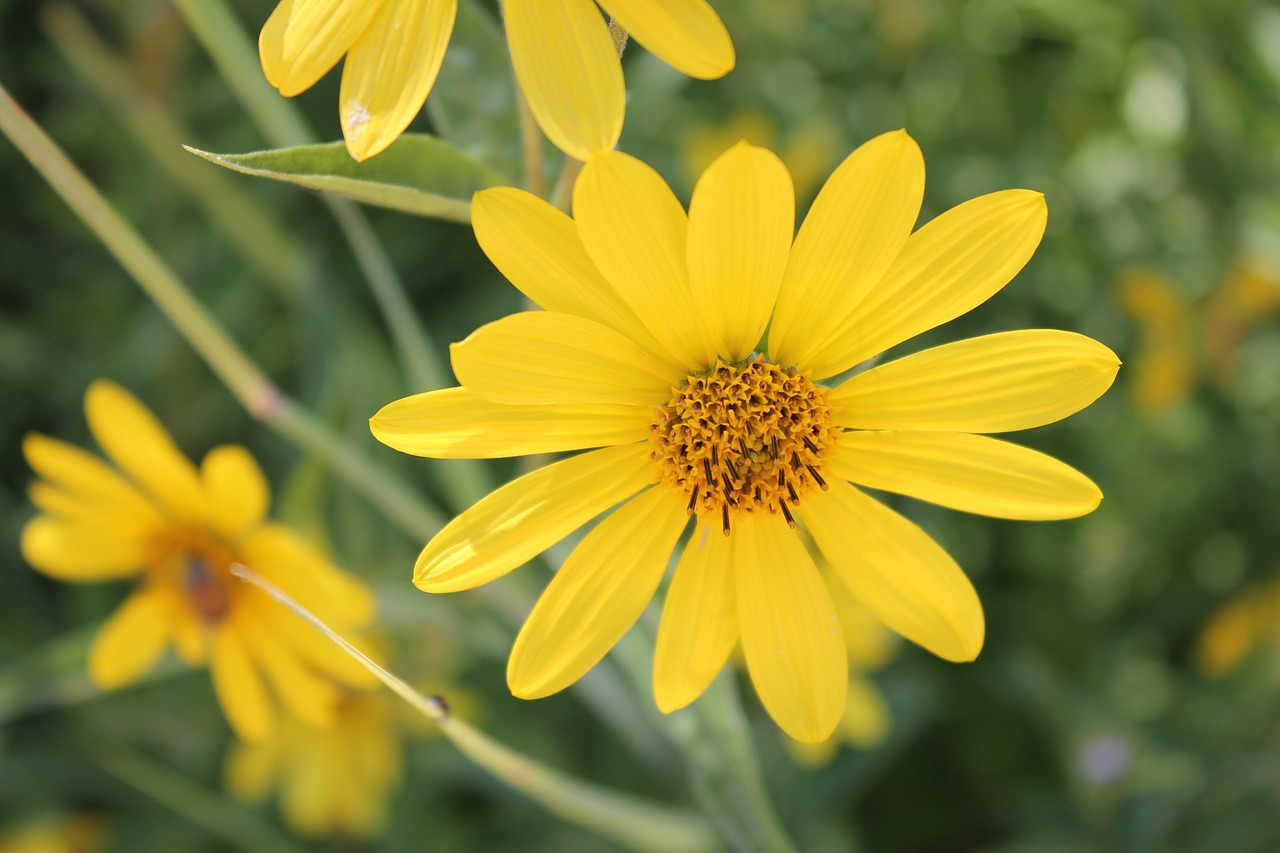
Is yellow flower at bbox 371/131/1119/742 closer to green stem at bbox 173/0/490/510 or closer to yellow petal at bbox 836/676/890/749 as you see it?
green stem at bbox 173/0/490/510

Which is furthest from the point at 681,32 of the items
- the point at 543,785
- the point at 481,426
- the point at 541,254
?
the point at 543,785

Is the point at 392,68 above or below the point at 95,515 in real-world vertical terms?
below

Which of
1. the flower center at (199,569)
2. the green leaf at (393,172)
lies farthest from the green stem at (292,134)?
the flower center at (199,569)

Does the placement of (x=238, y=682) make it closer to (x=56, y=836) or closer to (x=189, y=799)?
(x=189, y=799)

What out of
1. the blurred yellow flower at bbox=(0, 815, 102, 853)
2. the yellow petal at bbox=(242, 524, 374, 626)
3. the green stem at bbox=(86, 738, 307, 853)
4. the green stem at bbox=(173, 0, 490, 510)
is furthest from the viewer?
the blurred yellow flower at bbox=(0, 815, 102, 853)

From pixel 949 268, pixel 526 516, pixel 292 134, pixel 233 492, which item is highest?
pixel 292 134

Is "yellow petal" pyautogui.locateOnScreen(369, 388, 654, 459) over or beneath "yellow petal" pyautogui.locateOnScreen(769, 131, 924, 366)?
beneath

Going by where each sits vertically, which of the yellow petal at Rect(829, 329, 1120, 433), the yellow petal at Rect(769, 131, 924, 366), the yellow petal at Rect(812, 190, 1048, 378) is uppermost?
the yellow petal at Rect(769, 131, 924, 366)

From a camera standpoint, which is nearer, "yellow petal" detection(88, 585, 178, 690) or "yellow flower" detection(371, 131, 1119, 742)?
"yellow flower" detection(371, 131, 1119, 742)

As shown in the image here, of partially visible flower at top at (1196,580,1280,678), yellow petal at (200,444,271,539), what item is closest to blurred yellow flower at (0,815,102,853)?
yellow petal at (200,444,271,539)
